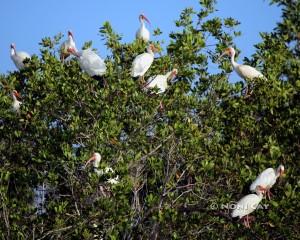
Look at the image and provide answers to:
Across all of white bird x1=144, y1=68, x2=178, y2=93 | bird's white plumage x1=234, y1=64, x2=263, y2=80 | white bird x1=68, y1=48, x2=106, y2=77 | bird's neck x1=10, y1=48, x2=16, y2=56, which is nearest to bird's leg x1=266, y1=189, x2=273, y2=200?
bird's white plumage x1=234, y1=64, x2=263, y2=80

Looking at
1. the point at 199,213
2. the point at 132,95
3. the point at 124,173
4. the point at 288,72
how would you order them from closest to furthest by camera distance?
the point at 124,173 → the point at 199,213 → the point at 132,95 → the point at 288,72

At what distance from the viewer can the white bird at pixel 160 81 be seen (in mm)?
14586

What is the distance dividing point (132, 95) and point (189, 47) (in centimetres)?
191

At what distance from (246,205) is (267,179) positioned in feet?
1.74

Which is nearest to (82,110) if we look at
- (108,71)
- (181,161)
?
(108,71)

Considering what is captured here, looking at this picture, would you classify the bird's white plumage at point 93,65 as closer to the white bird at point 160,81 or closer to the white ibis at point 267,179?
the white bird at point 160,81

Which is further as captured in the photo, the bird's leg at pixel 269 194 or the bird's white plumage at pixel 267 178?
the bird's leg at pixel 269 194

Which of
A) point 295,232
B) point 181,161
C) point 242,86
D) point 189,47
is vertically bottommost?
point 295,232

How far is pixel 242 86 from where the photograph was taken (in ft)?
47.3

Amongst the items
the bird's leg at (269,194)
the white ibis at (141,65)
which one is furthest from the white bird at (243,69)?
the bird's leg at (269,194)

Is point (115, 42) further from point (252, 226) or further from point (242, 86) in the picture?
point (252, 226)

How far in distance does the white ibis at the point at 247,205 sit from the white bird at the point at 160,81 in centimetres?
317

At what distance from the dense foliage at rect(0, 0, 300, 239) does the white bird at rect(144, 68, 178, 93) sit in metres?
0.19

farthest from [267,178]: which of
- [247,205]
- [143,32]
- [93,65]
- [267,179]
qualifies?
[143,32]
